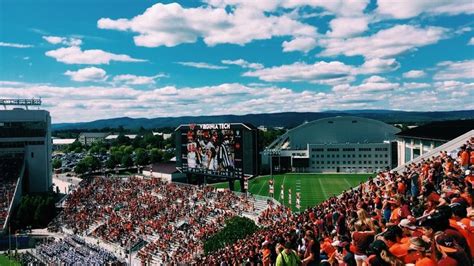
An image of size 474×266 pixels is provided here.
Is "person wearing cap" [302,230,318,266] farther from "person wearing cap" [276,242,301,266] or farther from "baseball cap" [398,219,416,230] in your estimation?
"baseball cap" [398,219,416,230]

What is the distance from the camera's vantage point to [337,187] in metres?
52.4

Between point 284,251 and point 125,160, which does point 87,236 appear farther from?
point 125,160

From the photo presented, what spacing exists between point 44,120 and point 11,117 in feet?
12.0

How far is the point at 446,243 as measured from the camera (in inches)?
188

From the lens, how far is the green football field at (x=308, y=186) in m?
44.5

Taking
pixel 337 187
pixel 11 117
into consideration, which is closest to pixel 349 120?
pixel 337 187

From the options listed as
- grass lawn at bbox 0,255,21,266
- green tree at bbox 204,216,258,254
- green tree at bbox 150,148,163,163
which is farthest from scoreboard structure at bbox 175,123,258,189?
green tree at bbox 150,148,163,163

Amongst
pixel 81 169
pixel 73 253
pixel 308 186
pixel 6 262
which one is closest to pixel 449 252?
pixel 73 253

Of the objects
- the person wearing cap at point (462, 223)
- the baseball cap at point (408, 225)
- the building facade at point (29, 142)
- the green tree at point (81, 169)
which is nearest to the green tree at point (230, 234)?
the baseball cap at point (408, 225)

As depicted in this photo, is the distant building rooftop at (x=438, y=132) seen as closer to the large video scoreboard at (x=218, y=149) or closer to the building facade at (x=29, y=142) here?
the large video scoreboard at (x=218, y=149)

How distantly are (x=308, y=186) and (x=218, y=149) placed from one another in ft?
66.9

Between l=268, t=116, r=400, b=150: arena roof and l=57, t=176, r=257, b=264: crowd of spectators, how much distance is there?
44179 mm

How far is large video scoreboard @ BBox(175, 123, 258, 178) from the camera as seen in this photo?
3478 cm

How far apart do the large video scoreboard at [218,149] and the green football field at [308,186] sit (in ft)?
20.9
